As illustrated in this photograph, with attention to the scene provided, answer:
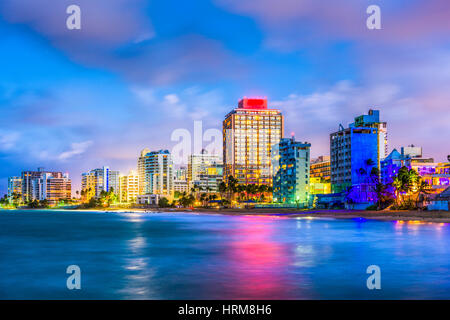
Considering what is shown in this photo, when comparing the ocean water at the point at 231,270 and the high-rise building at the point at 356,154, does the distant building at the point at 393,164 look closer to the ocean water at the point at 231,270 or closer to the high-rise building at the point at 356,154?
the high-rise building at the point at 356,154

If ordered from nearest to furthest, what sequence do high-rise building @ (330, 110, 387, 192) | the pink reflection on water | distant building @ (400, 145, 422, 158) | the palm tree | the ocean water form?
the pink reflection on water → the ocean water → the palm tree → high-rise building @ (330, 110, 387, 192) → distant building @ (400, 145, 422, 158)

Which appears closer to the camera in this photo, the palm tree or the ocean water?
the ocean water

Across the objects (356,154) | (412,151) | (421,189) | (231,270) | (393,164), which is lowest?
(231,270)

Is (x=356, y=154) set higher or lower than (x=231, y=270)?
higher

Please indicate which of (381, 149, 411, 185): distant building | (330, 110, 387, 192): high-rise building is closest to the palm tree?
(330, 110, 387, 192): high-rise building

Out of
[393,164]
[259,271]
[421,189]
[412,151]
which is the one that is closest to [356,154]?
[393,164]

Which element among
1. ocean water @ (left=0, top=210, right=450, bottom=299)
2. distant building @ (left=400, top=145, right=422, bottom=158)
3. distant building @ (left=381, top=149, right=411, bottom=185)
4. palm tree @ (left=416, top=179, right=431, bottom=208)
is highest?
distant building @ (left=400, top=145, right=422, bottom=158)

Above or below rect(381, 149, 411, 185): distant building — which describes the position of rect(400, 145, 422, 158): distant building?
above

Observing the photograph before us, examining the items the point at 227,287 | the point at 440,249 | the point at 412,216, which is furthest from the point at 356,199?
the point at 227,287

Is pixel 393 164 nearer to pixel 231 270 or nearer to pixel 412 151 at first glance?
pixel 412 151

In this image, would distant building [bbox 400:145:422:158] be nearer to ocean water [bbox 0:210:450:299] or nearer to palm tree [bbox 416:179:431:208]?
palm tree [bbox 416:179:431:208]

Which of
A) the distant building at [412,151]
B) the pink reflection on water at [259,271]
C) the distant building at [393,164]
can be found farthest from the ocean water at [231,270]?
the distant building at [412,151]

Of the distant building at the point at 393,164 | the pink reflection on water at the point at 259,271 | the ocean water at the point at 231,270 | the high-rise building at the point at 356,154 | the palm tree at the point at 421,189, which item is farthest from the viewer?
the distant building at the point at 393,164

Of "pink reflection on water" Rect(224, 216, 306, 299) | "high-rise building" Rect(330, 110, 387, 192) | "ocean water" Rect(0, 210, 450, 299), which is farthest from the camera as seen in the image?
"high-rise building" Rect(330, 110, 387, 192)
